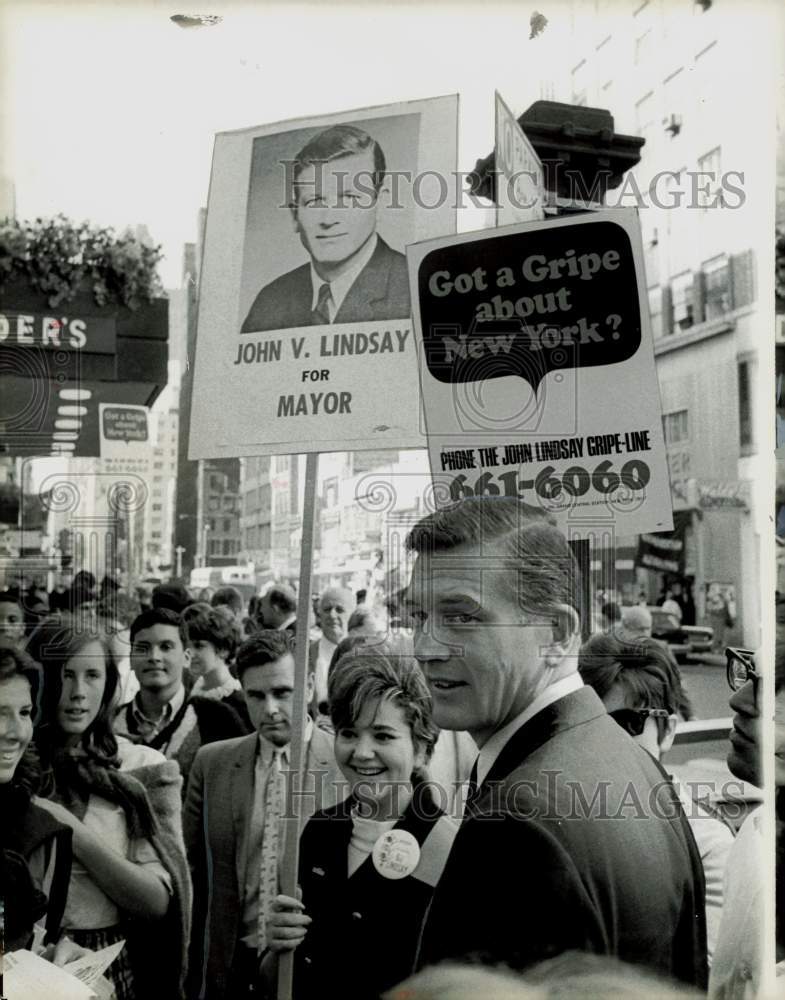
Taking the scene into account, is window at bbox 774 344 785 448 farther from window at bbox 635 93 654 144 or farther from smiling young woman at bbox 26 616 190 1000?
smiling young woman at bbox 26 616 190 1000

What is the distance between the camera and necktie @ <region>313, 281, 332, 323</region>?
8.90 ft

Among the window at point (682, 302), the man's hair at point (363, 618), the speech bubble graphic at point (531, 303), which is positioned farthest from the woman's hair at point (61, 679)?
the window at point (682, 302)

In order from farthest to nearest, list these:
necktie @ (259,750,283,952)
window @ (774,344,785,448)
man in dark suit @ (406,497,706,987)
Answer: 1. window @ (774,344,785,448)
2. necktie @ (259,750,283,952)
3. man in dark suit @ (406,497,706,987)

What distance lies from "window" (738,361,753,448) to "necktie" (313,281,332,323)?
1.24 m

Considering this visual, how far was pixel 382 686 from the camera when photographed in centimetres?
266

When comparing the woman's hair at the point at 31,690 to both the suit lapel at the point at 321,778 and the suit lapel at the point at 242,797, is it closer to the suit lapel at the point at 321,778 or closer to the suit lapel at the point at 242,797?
the suit lapel at the point at 242,797

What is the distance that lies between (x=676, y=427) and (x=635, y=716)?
85 centimetres

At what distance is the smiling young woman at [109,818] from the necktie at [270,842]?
232 millimetres

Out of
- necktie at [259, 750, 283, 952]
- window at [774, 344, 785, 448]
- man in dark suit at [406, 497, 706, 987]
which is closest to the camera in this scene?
man in dark suit at [406, 497, 706, 987]

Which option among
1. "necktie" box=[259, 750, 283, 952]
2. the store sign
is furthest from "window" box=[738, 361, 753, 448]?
the store sign

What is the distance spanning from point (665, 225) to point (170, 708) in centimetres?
205

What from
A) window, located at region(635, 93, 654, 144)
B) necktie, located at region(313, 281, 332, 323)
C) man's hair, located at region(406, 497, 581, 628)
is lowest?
man's hair, located at region(406, 497, 581, 628)

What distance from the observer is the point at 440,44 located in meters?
2.75

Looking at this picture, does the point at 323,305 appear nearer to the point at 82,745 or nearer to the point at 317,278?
the point at 317,278
